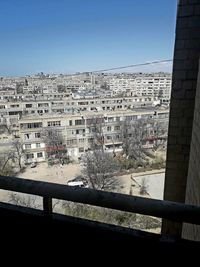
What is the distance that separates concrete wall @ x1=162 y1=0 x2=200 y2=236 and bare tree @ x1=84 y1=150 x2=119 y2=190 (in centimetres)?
968

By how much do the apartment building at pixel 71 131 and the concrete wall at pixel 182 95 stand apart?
50.7 ft

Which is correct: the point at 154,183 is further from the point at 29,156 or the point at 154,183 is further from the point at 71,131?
the point at 29,156

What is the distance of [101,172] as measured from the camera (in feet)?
44.7

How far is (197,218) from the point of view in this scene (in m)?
0.87

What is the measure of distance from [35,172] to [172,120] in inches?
575

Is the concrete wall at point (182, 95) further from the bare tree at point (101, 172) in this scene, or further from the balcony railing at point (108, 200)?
the bare tree at point (101, 172)

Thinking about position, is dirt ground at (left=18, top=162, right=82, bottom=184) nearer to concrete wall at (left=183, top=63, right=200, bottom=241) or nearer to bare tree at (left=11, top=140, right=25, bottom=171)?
bare tree at (left=11, top=140, right=25, bottom=171)

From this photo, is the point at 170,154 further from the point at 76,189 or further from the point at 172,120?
the point at 76,189

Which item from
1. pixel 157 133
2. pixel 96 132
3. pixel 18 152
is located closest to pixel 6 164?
pixel 18 152

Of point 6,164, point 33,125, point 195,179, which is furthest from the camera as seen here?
point 33,125

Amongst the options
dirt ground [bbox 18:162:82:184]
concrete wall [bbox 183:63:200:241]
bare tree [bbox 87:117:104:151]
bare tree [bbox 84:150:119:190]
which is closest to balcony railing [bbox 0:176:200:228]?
concrete wall [bbox 183:63:200:241]

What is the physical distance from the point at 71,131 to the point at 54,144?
1.83 m

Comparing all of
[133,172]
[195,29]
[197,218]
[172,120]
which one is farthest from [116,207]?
[133,172]

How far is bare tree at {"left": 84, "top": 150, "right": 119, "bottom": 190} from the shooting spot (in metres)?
13.1
